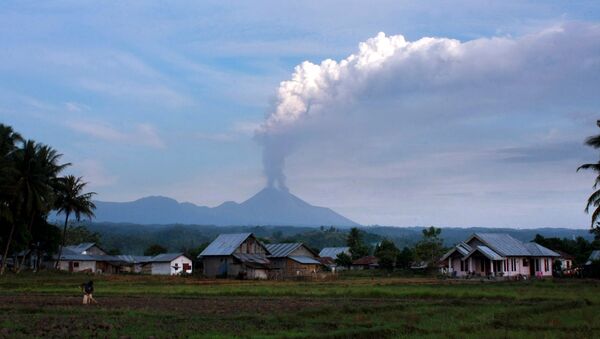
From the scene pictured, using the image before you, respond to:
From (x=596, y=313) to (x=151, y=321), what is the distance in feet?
48.6

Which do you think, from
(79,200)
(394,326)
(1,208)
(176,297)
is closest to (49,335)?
(394,326)

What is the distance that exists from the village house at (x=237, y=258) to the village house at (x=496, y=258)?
68.3 ft

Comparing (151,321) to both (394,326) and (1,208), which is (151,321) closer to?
(394,326)

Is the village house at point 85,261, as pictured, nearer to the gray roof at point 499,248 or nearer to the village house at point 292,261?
the village house at point 292,261

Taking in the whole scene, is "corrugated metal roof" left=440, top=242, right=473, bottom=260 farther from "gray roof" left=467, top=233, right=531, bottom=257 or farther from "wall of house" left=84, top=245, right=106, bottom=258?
"wall of house" left=84, top=245, right=106, bottom=258

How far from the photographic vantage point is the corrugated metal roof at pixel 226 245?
2904 inches

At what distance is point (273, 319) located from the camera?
2006cm

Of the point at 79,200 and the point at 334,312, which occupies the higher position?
the point at 79,200

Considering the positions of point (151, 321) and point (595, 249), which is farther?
point (595, 249)

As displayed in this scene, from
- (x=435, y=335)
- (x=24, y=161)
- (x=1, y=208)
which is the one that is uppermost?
(x=24, y=161)

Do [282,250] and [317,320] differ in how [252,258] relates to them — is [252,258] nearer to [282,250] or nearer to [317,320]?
[282,250]

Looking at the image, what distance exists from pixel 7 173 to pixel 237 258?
2590 cm

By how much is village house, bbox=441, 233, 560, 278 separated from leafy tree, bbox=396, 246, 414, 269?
12.8 meters

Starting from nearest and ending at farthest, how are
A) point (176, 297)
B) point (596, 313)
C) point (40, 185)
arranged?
point (596, 313)
point (176, 297)
point (40, 185)
